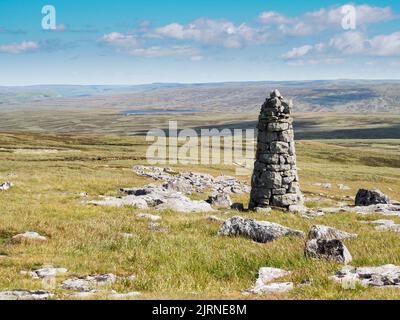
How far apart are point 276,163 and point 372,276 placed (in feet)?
63.3

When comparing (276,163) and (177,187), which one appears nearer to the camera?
(276,163)

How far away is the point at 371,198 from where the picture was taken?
3725 cm

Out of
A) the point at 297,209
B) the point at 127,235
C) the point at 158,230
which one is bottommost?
the point at 297,209

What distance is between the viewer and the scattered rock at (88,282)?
35.1ft

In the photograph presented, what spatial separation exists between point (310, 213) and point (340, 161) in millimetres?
98352

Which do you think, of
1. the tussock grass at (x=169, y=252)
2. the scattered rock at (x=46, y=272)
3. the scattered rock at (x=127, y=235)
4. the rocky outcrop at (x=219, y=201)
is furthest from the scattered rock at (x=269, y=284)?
the rocky outcrop at (x=219, y=201)

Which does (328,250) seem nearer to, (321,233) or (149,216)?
(321,233)

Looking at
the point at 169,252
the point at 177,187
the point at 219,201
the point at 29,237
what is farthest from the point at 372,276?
the point at 177,187

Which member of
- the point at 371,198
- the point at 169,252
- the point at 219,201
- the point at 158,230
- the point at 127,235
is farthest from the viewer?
the point at 371,198

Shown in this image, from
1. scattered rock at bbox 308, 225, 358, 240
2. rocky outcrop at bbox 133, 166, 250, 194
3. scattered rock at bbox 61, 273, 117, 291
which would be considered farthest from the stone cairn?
scattered rock at bbox 61, 273, 117, 291

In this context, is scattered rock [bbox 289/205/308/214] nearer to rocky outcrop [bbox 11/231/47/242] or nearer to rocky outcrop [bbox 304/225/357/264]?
rocky outcrop [bbox 304/225/357/264]

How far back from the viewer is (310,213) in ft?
90.8
